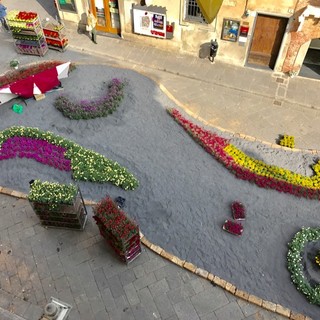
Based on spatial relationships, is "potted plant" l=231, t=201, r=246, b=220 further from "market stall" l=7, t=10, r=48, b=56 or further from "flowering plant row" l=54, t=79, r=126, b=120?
"market stall" l=7, t=10, r=48, b=56

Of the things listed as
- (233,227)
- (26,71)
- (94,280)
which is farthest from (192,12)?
(94,280)

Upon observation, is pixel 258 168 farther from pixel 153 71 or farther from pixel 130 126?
pixel 153 71

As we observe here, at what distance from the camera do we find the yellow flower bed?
1340cm

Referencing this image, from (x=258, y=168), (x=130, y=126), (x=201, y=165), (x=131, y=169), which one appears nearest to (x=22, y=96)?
(x=130, y=126)

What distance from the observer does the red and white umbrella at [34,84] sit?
15.0 m

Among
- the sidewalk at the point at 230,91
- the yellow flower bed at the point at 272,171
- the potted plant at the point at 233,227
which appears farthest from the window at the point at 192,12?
the potted plant at the point at 233,227

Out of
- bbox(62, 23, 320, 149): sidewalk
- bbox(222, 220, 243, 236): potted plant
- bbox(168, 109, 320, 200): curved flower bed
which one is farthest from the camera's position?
bbox(62, 23, 320, 149): sidewalk

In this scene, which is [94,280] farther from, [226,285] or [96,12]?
[96,12]

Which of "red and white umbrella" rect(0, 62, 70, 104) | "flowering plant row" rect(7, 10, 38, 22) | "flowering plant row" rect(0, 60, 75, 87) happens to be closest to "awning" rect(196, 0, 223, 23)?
"red and white umbrella" rect(0, 62, 70, 104)

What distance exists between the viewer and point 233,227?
11781 millimetres

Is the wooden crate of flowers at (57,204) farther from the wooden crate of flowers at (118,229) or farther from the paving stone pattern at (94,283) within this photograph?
the wooden crate of flowers at (118,229)

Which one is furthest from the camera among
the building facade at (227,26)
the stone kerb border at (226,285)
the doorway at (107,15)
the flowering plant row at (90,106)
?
the doorway at (107,15)

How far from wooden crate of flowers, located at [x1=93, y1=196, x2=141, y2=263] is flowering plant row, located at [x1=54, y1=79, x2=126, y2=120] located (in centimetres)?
604

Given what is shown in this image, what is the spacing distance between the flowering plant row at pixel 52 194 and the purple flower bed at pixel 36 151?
2.56m
